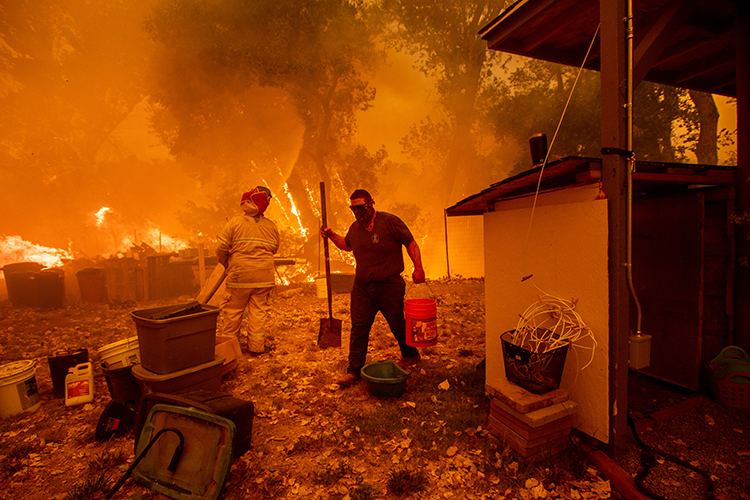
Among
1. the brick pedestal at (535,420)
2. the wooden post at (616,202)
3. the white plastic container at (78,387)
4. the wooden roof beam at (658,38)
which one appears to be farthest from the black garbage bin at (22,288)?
the wooden roof beam at (658,38)

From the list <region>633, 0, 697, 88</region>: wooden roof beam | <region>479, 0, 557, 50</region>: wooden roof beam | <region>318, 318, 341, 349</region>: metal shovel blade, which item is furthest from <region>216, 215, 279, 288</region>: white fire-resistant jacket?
<region>633, 0, 697, 88</region>: wooden roof beam

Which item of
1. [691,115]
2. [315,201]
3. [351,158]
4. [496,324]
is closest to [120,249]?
[315,201]

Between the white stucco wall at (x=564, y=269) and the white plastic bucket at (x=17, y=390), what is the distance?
18.2 feet

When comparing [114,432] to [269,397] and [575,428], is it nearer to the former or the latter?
[269,397]

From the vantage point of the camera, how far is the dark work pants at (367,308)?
4.66 m

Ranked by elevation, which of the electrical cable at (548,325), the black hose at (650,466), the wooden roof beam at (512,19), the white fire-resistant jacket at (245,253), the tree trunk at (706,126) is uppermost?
the tree trunk at (706,126)

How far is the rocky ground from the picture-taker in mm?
2789

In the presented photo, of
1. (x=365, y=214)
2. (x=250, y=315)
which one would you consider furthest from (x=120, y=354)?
(x=365, y=214)

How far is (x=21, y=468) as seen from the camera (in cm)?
324

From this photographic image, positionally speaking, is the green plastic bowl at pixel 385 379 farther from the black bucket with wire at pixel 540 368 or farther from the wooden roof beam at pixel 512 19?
the wooden roof beam at pixel 512 19

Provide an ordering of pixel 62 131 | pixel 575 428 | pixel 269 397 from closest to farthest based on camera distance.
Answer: pixel 575 428, pixel 269 397, pixel 62 131

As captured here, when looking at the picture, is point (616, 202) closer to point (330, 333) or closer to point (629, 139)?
point (629, 139)

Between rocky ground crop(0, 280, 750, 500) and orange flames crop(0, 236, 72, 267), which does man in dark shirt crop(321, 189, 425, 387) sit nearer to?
rocky ground crop(0, 280, 750, 500)

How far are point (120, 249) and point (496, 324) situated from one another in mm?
17030
